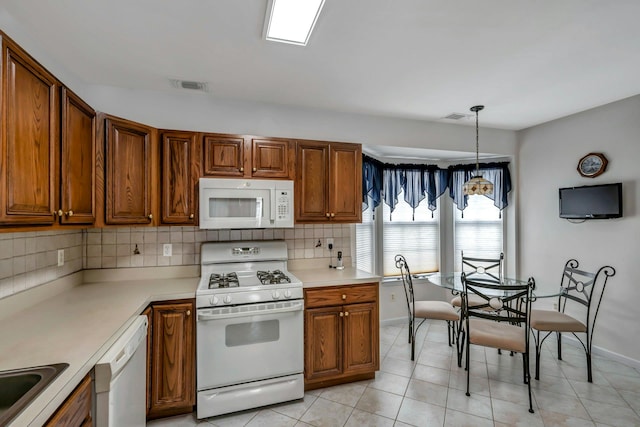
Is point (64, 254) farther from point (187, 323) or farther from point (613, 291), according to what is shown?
point (613, 291)

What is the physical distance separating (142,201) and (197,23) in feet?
4.39

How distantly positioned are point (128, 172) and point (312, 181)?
146cm

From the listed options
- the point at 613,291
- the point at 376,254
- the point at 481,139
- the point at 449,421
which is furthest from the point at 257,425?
the point at 481,139

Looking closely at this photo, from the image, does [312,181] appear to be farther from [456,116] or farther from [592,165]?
[592,165]

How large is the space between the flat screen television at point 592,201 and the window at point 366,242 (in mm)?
2052

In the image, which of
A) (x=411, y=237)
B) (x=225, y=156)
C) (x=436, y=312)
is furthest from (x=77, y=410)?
(x=411, y=237)

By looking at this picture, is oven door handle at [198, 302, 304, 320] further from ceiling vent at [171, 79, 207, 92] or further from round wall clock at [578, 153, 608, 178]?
round wall clock at [578, 153, 608, 178]

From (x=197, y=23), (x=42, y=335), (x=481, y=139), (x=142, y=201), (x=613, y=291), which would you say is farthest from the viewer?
(x=481, y=139)

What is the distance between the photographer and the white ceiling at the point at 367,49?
1704 mm

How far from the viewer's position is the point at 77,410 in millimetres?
1219

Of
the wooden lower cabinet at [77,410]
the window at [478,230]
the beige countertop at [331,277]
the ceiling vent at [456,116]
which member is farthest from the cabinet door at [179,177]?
the window at [478,230]

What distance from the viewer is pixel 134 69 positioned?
2.39 meters

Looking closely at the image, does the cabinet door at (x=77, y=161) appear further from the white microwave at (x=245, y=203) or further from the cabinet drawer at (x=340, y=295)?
the cabinet drawer at (x=340, y=295)

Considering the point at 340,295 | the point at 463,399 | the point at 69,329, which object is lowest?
the point at 463,399
